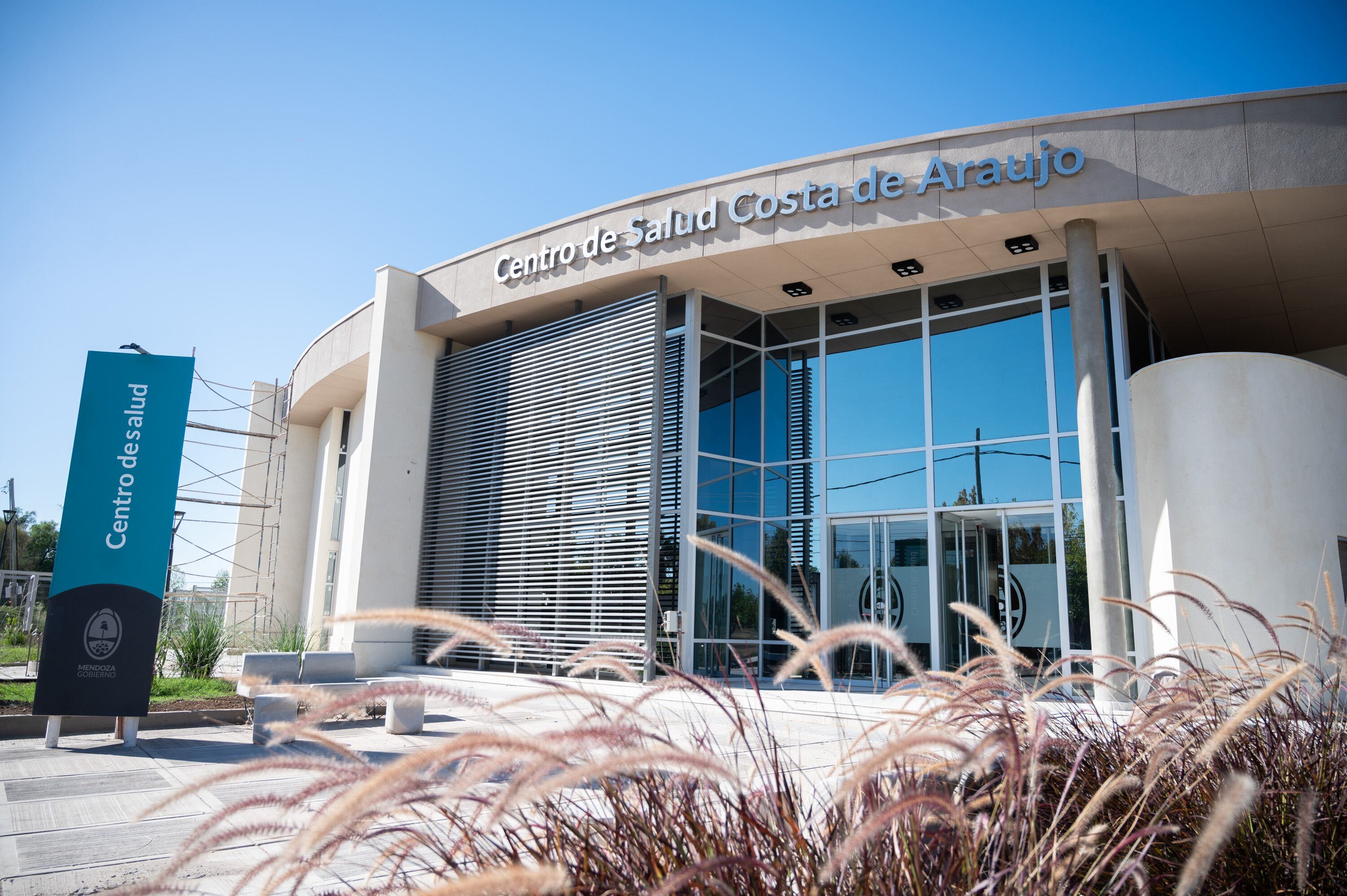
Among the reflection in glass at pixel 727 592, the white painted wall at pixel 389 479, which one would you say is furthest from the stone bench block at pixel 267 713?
the white painted wall at pixel 389 479

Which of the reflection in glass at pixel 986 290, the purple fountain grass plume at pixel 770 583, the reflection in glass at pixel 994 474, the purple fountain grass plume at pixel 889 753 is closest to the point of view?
the purple fountain grass plume at pixel 889 753

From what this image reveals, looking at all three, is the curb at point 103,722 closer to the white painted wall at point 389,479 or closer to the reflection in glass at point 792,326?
the white painted wall at point 389,479

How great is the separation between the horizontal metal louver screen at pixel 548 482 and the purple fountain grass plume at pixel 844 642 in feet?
32.9

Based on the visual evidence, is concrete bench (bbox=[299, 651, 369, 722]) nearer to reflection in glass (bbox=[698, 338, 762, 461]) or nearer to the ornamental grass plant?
reflection in glass (bbox=[698, 338, 762, 461])

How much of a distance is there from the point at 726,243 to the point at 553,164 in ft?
10.4

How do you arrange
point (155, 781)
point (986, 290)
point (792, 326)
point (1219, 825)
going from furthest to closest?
1. point (792, 326)
2. point (986, 290)
3. point (155, 781)
4. point (1219, 825)

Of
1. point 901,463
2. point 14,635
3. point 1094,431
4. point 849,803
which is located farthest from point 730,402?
point 14,635

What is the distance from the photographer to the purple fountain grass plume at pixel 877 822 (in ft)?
3.51

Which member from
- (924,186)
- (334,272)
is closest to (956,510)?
(924,186)

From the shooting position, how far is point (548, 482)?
45.2 feet

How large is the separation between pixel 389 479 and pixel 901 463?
343 inches

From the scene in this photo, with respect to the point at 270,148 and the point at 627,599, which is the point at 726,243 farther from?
the point at 270,148

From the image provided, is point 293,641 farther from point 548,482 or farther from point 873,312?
point 873,312

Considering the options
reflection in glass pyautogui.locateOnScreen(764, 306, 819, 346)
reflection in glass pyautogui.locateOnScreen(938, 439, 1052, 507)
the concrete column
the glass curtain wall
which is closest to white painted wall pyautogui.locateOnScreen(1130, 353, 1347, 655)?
the concrete column
